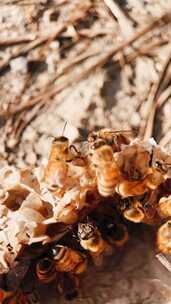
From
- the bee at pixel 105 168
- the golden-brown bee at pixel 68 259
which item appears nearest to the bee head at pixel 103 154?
the bee at pixel 105 168

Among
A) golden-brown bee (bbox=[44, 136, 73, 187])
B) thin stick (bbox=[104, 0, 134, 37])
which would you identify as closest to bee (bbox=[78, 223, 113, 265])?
golden-brown bee (bbox=[44, 136, 73, 187])

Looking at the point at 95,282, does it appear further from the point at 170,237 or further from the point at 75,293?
the point at 170,237

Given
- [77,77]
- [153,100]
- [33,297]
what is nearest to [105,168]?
[33,297]

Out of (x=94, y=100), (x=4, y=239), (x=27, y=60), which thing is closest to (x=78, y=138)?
(x=94, y=100)

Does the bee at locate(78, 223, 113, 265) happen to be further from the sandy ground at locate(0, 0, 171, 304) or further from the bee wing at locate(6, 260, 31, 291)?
the sandy ground at locate(0, 0, 171, 304)

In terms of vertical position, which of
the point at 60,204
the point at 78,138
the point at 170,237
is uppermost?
the point at 60,204

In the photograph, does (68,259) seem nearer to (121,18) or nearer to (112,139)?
(112,139)

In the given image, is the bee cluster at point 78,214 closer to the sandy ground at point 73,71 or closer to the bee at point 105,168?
the bee at point 105,168
